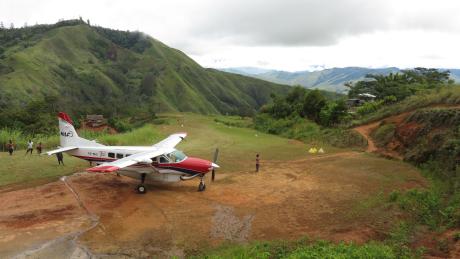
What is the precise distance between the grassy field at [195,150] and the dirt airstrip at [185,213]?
2.62m

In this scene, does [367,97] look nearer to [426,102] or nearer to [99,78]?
[426,102]

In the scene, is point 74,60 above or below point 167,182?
above

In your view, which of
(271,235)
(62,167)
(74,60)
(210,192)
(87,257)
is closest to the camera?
(87,257)

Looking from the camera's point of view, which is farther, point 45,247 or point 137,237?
point 137,237

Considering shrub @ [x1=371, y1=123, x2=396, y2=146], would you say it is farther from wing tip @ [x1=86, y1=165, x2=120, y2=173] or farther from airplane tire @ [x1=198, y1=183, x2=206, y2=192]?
wing tip @ [x1=86, y1=165, x2=120, y2=173]

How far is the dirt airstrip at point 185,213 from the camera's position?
1345 cm

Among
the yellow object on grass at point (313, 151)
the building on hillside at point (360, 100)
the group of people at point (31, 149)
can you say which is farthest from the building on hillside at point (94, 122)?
the yellow object on grass at point (313, 151)

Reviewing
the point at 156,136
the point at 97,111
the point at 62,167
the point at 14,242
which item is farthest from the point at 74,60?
the point at 14,242

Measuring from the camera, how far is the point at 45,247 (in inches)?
512

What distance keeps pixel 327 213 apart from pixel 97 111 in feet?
292

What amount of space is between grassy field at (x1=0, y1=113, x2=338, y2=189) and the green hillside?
54755 mm

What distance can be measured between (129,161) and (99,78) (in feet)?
455

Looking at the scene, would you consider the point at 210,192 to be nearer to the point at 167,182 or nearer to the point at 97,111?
the point at 167,182

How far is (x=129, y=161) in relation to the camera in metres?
17.6
